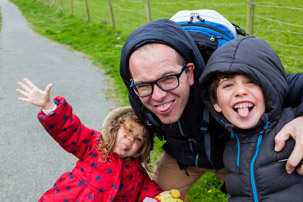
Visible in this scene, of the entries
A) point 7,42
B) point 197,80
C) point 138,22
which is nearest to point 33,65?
point 7,42

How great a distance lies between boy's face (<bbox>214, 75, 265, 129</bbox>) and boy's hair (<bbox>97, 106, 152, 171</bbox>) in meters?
0.88

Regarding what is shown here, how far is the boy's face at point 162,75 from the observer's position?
1.87 meters

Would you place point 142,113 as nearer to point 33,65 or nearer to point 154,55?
point 154,55

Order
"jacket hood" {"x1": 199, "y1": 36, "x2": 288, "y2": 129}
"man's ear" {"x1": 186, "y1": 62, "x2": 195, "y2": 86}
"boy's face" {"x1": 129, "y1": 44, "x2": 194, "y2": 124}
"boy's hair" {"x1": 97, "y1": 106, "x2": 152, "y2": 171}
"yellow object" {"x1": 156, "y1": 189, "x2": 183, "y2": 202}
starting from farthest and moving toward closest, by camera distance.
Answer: "boy's hair" {"x1": 97, "y1": 106, "x2": 152, "y2": 171} → "yellow object" {"x1": 156, "y1": 189, "x2": 183, "y2": 202} → "man's ear" {"x1": 186, "y1": 62, "x2": 195, "y2": 86} → "boy's face" {"x1": 129, "y1": 44, "x2": 194, "y2": 124} → "jacket hood" {"x1": 199, "y1": 36, "x2": 288, "y2": 129}

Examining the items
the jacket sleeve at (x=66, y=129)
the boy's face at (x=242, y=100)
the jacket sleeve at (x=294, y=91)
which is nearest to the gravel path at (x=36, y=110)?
the jacket sleeve at (x=66, y=129)

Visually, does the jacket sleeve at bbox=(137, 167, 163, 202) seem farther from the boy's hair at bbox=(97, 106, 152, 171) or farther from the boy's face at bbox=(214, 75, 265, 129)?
the boy's face at bbox=(214, 75, 265, 129)

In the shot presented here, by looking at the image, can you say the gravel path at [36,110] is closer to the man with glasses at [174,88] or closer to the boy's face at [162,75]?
the man with glasses at [174,88]

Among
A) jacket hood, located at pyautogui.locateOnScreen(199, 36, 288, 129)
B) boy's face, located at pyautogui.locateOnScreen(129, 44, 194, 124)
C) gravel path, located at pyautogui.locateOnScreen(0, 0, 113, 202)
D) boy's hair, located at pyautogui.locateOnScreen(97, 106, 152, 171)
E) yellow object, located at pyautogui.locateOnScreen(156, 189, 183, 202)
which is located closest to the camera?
jacket hood, located at pyautogui.locateOnScreen(199, 36, 288, 129)

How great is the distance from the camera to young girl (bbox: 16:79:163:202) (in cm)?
223

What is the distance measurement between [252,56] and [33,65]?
721cm

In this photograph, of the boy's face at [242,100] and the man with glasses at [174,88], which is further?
the man with glasses at [174,88]

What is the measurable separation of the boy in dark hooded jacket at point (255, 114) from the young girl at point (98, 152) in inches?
34.0

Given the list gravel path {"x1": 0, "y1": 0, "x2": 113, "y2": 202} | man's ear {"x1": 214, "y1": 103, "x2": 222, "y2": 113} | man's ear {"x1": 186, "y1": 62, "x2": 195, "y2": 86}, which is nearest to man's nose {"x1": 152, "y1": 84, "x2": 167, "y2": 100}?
man's ear {"x1": 186, "y1": 62, "x2": 195, "y2": 86}

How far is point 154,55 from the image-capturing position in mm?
1859
